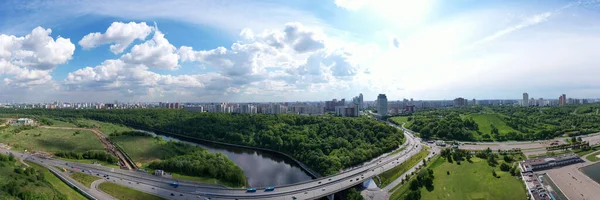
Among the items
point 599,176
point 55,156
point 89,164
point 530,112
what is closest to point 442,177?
point 599,176

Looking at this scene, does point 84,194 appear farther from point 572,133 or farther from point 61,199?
point 572,133

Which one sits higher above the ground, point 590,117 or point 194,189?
point 590,117

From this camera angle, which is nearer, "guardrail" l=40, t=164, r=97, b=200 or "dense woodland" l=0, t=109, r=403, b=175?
"guardrail" l=40, t=164, r=97, b=200

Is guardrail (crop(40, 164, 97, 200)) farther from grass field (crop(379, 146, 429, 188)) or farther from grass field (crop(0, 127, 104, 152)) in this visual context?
grass field (crop(379, 146, 429, 188))

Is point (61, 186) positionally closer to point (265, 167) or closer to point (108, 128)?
point (265, 167)

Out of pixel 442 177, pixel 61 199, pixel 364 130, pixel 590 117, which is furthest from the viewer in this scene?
pixel 590 117

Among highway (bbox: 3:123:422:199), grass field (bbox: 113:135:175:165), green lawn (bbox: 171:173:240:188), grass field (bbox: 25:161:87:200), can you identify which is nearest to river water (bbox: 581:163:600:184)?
highway (bbox: 3:123:422:199)

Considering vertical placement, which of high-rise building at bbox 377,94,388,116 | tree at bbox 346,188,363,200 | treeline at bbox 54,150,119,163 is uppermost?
high-rise building at bbox 377,94,388,116
